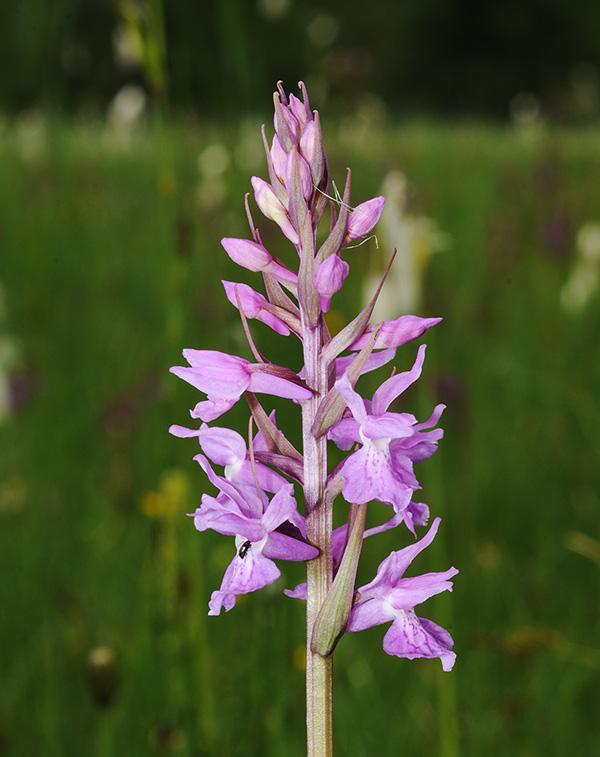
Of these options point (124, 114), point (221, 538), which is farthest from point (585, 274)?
point (124, 114)

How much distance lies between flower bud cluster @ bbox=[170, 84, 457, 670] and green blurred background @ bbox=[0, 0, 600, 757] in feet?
2.00

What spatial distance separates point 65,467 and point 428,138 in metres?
7.50

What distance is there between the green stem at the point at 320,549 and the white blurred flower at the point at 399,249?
0.76 metres

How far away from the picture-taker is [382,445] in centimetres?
66

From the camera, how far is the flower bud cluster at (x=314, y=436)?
2.06ft

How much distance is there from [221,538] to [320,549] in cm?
186

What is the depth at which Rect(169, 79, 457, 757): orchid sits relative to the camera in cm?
62

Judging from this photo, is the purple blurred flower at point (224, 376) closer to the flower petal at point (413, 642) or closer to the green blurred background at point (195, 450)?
the flower petal at point (413, 642)

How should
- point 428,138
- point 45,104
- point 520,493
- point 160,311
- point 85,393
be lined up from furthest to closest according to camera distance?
point 428,138, point 160,311, point 85,393, point 520,493, point 45,104

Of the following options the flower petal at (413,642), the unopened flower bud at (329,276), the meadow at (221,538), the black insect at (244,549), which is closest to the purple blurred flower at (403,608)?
the flower petal at (413,642)

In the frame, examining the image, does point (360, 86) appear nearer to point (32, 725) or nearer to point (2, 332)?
point (2, 332)

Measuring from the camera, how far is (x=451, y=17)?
103 ft

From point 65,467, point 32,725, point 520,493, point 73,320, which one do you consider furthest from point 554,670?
point 73,320

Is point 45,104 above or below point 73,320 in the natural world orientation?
above
